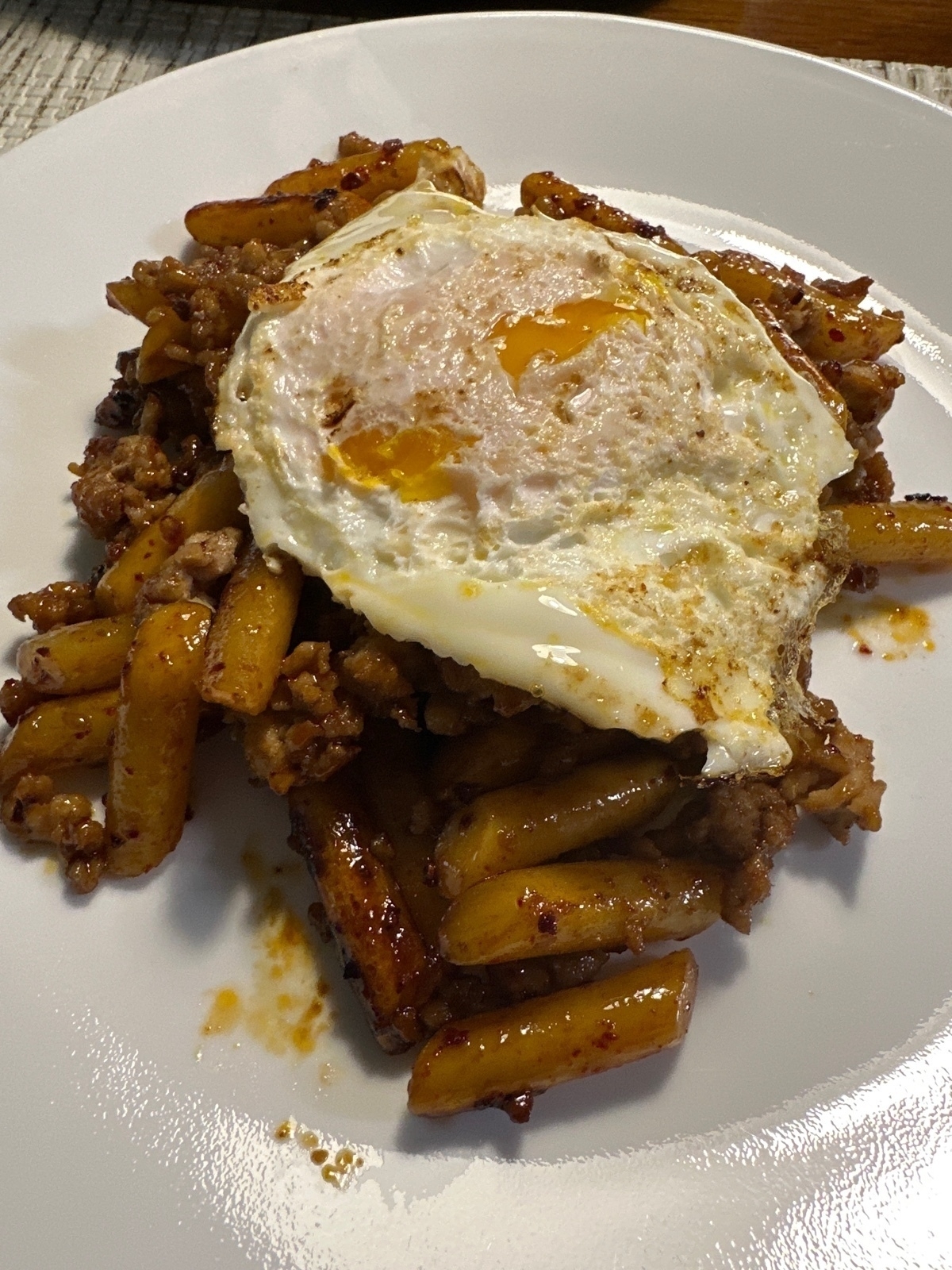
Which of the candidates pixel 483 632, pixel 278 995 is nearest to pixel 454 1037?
pixel 278 995

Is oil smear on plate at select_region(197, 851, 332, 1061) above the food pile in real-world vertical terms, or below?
below

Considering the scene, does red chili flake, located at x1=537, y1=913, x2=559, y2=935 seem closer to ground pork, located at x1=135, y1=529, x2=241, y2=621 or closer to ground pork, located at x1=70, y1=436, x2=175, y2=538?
ground pork, located at x1=135, y1=529, x2=241, y2=621

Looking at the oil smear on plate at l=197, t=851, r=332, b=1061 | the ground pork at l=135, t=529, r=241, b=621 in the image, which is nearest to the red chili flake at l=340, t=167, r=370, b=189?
the ground pork at l=135, t=529, r=241, b=621

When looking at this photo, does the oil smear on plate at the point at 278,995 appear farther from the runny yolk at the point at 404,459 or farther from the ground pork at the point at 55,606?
the runny yolk at the point at 404,459

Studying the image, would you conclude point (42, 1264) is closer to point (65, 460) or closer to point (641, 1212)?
point (641, 1212)

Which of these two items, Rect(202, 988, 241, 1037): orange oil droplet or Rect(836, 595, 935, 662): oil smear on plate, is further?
Rect(836, 595, 935, 662): oil smear on plate
